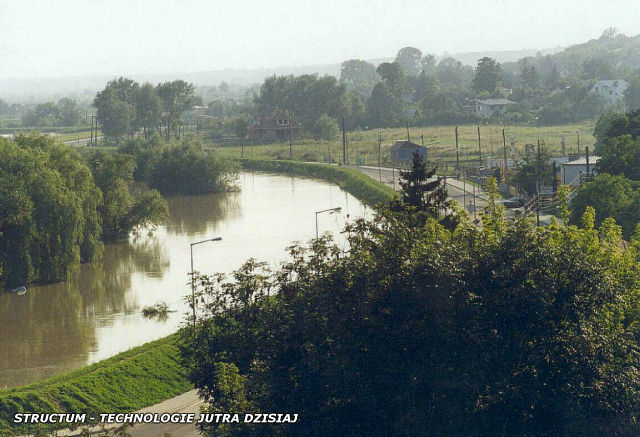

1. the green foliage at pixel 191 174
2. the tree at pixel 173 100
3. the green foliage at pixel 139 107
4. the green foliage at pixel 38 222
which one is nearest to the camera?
the green foliage at pixel 38 222

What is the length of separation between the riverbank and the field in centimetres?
4973

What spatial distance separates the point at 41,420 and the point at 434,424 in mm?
10308

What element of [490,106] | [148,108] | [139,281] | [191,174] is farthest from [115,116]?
[139,281]

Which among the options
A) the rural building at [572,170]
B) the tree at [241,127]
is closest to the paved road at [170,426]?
the rural building at [572,170]

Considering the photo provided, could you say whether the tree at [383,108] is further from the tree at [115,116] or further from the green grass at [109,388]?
the green grass at [109,388]

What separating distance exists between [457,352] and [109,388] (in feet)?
36.7

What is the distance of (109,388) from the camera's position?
79.0ft

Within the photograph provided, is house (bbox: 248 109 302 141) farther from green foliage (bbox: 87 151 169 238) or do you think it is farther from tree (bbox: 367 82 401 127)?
green foliage (bbox: 87 151 169 238)

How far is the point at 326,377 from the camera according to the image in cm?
1622

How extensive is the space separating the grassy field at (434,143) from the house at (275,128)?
286cm

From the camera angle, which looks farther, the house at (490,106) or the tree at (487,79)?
the tree at (487,79)

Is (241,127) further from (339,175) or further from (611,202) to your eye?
(611,202)

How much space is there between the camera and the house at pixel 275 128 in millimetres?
99125

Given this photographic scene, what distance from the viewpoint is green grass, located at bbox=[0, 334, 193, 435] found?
22438 mm
